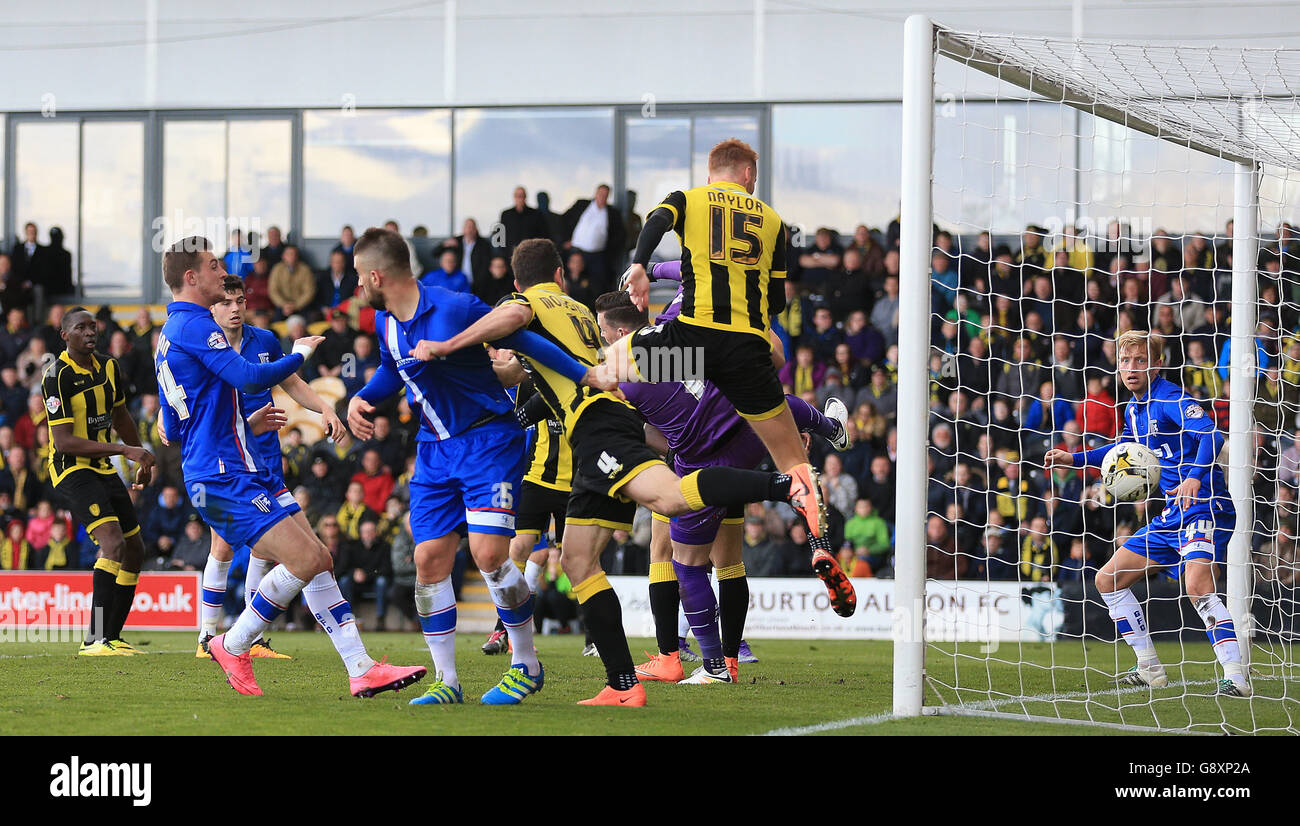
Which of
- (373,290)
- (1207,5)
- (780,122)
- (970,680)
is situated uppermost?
(1207,5)

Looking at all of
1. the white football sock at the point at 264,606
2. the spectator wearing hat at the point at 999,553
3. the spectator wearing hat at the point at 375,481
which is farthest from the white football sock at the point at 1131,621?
the spectator wearing hat at the point at 375,481

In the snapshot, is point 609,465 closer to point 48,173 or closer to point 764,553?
point 764,553

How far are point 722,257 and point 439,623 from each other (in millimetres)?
2317

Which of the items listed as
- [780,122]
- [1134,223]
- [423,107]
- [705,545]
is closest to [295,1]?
[423,107]

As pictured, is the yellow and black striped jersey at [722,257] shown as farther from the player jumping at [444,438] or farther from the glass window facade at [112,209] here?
the glass window facade at [112,209]

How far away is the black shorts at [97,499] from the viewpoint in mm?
10000

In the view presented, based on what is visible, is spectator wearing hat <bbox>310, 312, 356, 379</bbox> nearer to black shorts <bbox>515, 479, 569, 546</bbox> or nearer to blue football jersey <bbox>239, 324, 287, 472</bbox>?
blue football jersey <bbox>239, 324, 287, 472</bbox>

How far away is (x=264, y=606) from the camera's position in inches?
274

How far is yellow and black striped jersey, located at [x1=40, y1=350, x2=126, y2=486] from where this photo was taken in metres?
10.0

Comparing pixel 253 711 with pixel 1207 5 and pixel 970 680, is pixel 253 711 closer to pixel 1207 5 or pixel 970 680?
pixel 970 680

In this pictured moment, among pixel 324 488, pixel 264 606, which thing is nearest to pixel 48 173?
pixel 324 488

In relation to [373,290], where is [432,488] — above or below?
below

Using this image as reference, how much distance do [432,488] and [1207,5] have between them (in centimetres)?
1468

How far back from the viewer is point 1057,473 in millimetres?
13609
